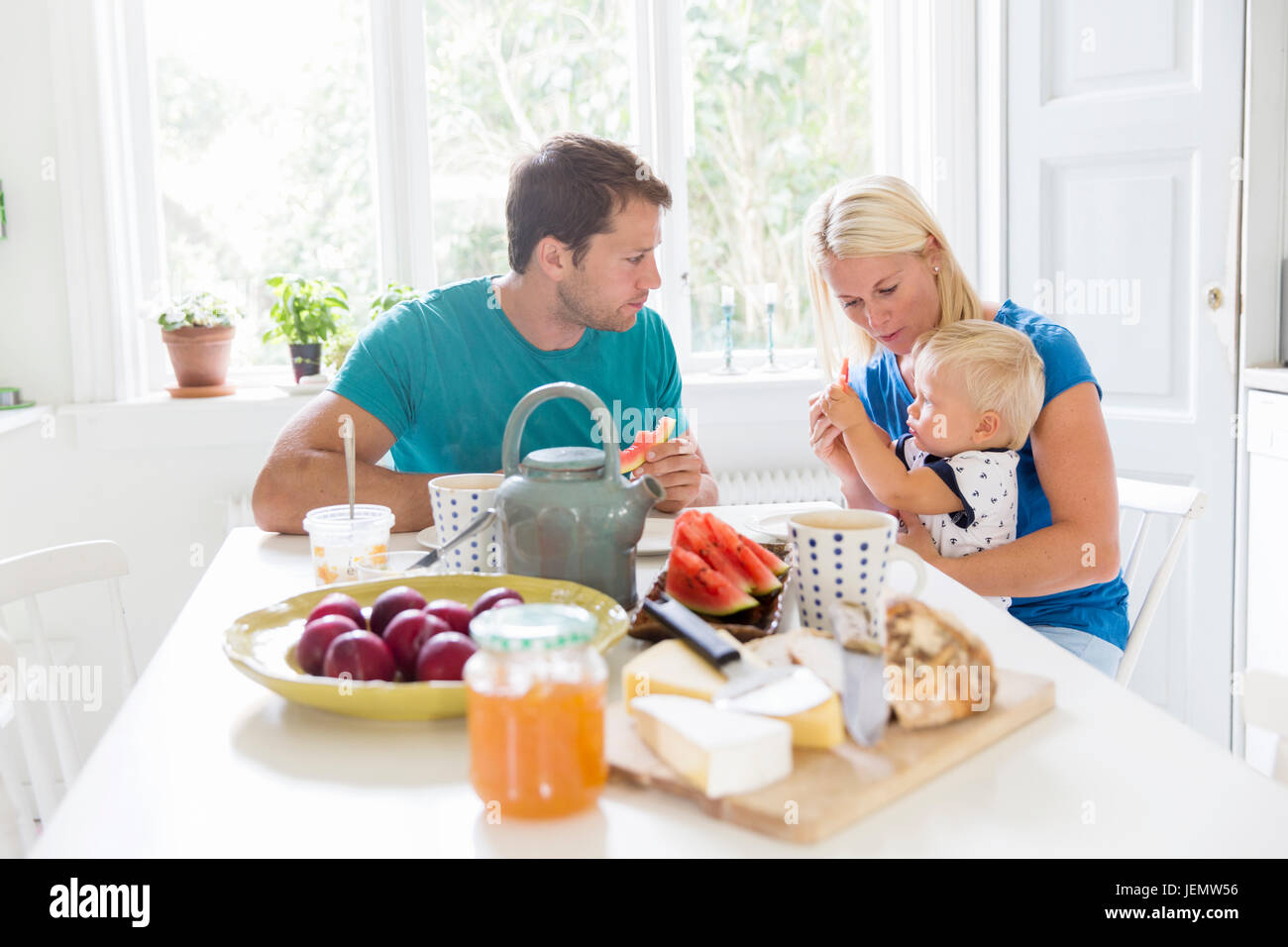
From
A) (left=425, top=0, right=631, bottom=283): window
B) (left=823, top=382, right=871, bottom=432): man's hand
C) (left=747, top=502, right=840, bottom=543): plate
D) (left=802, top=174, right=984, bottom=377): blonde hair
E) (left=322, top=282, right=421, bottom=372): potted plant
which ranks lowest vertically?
(left=747, top=502, right=840, bottom=543): plate

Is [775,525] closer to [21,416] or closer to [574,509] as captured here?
[574,509]

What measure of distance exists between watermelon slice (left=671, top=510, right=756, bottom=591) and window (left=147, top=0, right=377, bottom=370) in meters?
2.22

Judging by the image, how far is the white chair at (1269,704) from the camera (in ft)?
3.14

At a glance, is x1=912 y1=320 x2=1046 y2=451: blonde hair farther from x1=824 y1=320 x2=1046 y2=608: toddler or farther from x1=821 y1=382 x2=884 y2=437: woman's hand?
x1=821 y1=382 x2=884 y2=437: woman's hand

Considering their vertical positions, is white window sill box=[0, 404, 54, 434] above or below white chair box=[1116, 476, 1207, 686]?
above

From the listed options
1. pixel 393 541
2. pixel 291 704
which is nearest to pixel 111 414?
pixel 393 541

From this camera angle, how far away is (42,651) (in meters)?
1.60

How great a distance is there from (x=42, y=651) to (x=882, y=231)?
142 centimetres

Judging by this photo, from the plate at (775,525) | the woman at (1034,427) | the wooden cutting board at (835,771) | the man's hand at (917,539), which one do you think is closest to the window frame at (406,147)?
the woman at (1034,427)

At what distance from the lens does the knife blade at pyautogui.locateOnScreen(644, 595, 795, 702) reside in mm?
855

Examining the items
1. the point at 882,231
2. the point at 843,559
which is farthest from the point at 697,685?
the point at 882,231

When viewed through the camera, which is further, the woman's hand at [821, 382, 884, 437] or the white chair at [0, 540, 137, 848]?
the woman's hand at [821, 382, 884, 437]

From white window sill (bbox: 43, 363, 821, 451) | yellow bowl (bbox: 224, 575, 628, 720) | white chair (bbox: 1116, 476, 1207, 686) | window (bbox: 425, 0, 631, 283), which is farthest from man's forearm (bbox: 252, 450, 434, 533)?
window (bbox: 425, 0, 631, 283)
